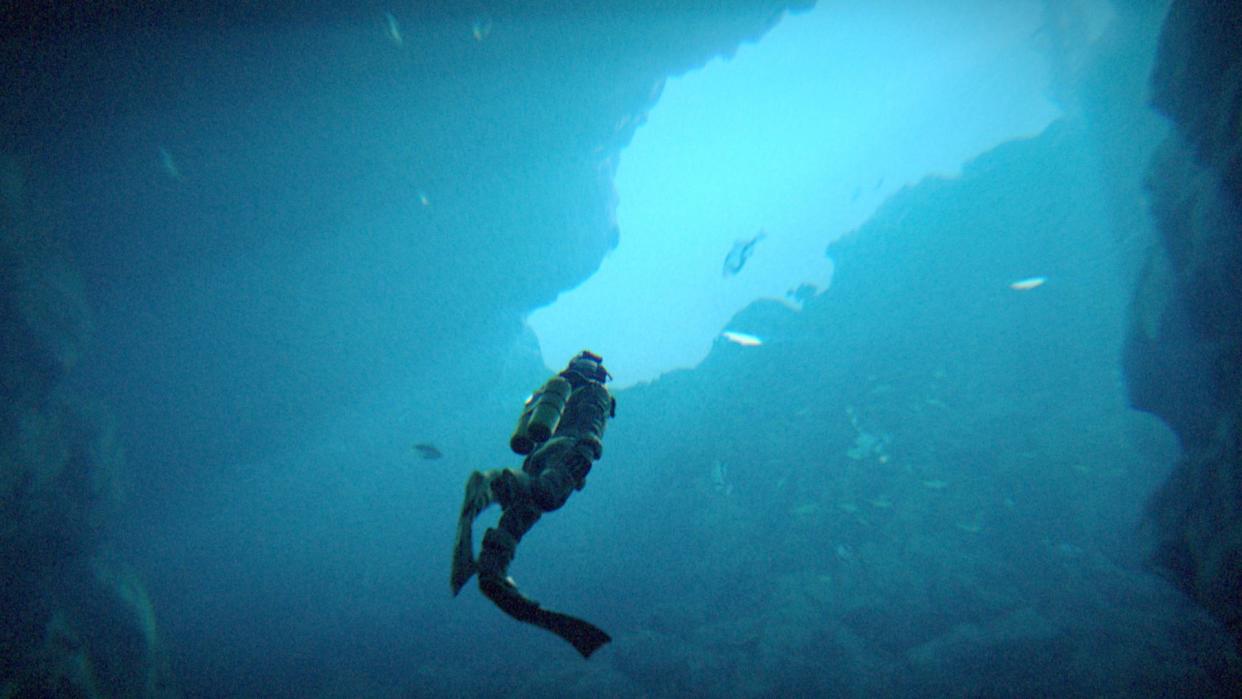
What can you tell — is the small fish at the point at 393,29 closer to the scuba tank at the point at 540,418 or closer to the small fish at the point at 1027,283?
the scuba tank at the point at 540,418

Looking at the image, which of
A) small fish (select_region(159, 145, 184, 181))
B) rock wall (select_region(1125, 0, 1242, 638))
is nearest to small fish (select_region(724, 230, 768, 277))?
rock wall (select_region(1125, 0, 1242, 638))

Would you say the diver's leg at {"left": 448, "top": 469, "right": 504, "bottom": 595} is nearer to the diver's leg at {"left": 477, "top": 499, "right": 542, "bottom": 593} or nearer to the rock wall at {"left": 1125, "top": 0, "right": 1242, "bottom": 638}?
the diver's leg at {"left": 477, "top": 499, "right": 542, "bottom": 593}

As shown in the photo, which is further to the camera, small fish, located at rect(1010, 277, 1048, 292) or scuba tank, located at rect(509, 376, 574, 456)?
small fish, located at rect(1010, 277, 1048, 292)

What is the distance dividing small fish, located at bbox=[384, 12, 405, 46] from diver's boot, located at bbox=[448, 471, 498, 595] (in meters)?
14.3

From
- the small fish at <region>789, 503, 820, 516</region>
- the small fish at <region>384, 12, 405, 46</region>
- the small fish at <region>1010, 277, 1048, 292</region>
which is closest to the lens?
the small fish at <region>384, 12, 405, 46</region>

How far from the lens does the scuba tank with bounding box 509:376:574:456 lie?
3.38 meters

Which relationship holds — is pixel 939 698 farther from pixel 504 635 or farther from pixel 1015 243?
pixel 1015 243

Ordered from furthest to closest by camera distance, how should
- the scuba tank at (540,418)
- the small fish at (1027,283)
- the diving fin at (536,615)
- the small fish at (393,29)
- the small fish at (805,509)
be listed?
the small fish at (805,509)
the small fish at (1027,283)
the small fish at (393,29)
the scuba tank at (540,418)
the diving fin at (536,615)

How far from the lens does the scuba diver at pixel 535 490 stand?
8.43 feet

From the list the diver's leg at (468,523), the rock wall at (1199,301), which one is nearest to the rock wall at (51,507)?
the diver's leg at (468,523)

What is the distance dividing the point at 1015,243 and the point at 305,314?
3834cm

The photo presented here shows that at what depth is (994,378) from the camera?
22.4 m

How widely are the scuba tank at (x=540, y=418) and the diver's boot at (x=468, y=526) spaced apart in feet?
1.20

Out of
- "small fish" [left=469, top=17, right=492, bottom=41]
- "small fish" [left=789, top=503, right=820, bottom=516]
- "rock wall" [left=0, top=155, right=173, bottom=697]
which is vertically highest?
"small fish" [left=469, top=17, right=492, bottom=41]
